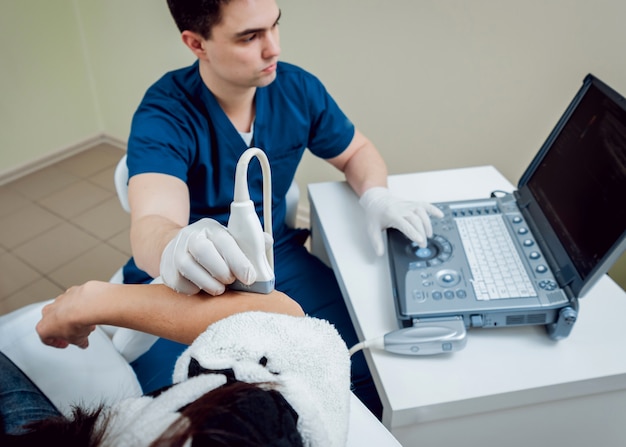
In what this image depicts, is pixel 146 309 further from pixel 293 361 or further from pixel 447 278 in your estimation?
pixel 447 278

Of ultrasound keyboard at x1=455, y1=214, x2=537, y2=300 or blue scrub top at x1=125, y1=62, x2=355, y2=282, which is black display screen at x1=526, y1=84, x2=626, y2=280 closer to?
ultrasound keyboard at x1=455, y1=214, x2=537, y2=300

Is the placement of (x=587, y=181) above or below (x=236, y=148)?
above

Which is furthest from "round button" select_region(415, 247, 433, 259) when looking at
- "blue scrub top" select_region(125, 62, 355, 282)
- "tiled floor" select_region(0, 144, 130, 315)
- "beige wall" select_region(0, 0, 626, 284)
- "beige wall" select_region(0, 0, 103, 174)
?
"beige wall" select_region(0, 0, 103, 174)

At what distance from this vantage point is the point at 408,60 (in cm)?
166

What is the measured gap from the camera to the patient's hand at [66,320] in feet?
2.40

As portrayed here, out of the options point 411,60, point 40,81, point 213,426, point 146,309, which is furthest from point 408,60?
point 40,81

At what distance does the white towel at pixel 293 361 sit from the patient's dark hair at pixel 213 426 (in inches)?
1.4

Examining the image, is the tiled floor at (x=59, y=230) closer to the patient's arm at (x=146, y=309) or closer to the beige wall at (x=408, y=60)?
the beige wall at (x=408, y=60)

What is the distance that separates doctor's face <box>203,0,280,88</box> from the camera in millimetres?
1075

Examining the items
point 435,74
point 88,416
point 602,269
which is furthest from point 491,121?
point 88,416

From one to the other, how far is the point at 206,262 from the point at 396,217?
0.45 metres

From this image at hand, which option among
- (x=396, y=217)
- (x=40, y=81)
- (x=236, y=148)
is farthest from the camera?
(x=40, y=81)

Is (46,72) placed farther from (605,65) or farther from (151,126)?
(605,65)

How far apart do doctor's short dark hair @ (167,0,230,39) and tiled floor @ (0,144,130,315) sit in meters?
1.28
